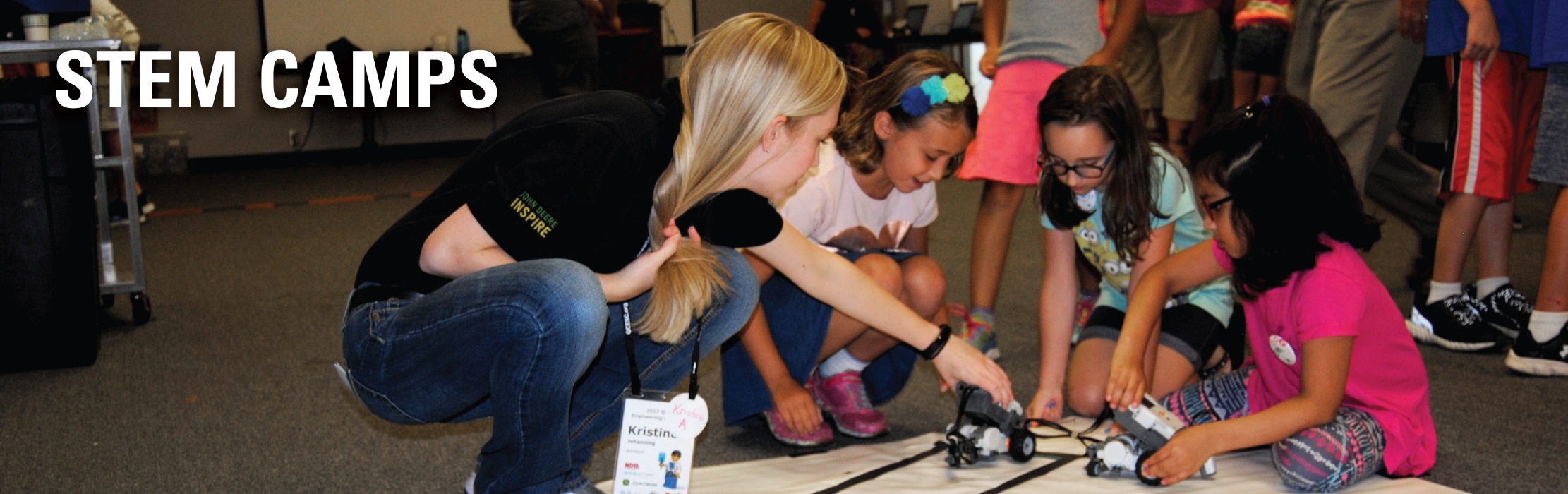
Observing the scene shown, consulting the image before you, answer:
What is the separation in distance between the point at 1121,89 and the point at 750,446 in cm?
80

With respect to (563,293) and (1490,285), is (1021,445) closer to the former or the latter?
(563,293)

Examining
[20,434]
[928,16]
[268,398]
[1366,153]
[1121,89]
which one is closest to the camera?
[1121,89]

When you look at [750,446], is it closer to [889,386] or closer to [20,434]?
[889,386]

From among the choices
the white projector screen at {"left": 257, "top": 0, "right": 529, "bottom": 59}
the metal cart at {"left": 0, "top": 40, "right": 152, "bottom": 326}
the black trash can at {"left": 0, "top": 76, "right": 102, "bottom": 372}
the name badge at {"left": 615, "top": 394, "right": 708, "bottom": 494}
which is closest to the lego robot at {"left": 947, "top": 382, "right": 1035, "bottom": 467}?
the name badge at {"left": 615, "top": 394, "right": 708, "bottom": 494}

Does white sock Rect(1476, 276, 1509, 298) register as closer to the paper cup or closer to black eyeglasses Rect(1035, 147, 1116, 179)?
black eyeglasses Rect(1035, 147, 1116, 179)

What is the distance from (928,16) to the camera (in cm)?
821

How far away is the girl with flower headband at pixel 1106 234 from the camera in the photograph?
6.19 feet

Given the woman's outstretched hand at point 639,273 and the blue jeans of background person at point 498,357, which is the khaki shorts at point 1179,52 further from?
the blue jeans of background person at point 498,357

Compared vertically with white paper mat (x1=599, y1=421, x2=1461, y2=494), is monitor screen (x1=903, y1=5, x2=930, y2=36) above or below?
below

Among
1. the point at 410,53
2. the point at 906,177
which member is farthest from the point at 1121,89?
the point at 410,53

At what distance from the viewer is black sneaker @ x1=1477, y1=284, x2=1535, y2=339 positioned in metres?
2.40

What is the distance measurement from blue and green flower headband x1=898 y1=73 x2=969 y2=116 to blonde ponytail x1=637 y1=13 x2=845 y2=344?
47 cm

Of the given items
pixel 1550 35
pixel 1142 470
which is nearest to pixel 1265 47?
pixel 1550 35

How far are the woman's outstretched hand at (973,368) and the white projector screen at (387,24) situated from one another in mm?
5806
